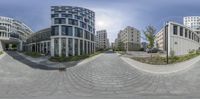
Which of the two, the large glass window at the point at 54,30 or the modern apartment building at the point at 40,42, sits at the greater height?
the large glass window at the point at 54,30

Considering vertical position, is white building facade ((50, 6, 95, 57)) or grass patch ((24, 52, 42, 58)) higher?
white building facade ((50, 6, 95, 57))

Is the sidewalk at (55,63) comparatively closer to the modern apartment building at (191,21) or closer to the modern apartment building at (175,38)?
the modern apartment building at (191,21)

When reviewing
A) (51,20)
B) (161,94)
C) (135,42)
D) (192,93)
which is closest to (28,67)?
(51,20)

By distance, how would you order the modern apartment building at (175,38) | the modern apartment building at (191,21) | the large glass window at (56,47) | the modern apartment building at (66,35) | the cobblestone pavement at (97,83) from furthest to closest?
1. the modern apartment building at (175,38)
2. the modern apartment building at (191,21)
3. the modern apartment building at (66,35)
4. the large glass window at (56,47)
5. the cobblestone pavement at (97,83)

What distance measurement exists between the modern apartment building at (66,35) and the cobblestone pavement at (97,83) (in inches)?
61.8

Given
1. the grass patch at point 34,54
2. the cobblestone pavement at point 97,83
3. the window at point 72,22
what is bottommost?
the cobblestone pavement at point 97,83

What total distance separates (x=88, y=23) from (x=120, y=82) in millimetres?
3943

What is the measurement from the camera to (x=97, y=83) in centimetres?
1039

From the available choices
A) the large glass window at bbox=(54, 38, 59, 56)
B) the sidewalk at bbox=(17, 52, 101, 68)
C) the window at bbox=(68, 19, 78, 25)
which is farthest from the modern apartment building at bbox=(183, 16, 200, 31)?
the large glass window at bbox=(54, 38, 59, 56)

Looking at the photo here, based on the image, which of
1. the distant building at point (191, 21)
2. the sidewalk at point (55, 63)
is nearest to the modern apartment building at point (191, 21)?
the distant building at point (191, 21)

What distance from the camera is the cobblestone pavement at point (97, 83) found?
887 centimetres

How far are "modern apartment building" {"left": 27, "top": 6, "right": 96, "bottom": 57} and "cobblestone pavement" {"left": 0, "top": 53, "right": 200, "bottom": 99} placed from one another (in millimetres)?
1570

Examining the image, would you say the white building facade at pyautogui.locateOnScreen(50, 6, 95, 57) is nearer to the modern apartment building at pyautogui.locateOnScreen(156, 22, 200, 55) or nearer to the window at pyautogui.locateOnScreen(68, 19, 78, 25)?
the window at pyautogui.locateOnScreen(68, 19, 78, 25)

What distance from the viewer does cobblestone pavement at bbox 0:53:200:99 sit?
29.1 feet
